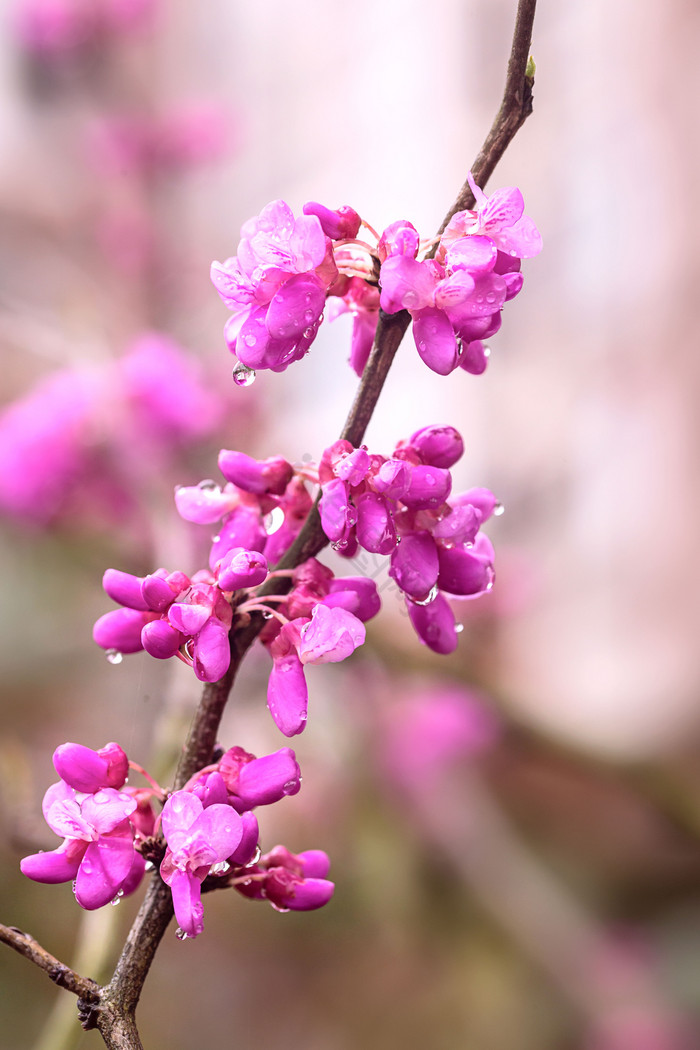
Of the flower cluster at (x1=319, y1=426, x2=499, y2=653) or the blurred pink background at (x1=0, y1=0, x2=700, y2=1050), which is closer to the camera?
the flower cluster at (x1=319, y1=426, x2=499, y2=653)

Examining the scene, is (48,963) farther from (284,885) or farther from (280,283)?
(280,283)

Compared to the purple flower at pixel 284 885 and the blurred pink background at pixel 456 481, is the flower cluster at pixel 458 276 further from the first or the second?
the blurred pink background at pixel 456 481

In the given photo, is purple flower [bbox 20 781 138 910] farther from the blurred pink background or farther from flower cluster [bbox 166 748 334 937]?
the blurred pink background

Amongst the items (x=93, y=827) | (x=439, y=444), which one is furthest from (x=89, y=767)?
(x=439, y=444)

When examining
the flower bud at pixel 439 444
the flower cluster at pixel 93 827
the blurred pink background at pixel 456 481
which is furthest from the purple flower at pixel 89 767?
the blurred pink background at pixel 456 481

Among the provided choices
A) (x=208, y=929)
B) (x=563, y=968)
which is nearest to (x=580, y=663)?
(x=563, y=968)

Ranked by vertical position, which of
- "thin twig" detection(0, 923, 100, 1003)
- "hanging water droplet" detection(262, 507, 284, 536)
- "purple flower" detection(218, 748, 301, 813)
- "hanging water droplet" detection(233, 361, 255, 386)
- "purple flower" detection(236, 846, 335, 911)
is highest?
"hanging water droplet" detection(233, 361, 255, 386)

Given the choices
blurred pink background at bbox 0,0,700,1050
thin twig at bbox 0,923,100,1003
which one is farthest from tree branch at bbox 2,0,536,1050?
blurred pink background at bbox 0,0,700,1050
